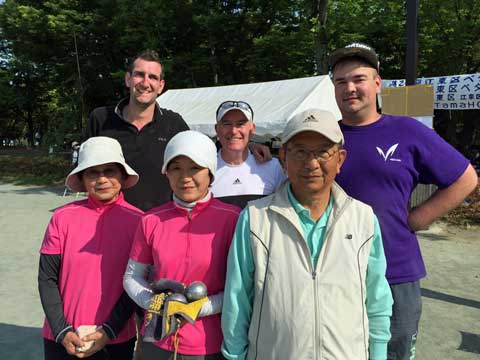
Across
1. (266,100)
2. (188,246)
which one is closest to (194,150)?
(188,246)

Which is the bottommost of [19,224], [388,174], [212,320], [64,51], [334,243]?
[19,224]

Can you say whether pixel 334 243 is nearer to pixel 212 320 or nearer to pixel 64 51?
pixel 212 320

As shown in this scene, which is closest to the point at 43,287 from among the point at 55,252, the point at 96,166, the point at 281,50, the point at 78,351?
the point at 55,252

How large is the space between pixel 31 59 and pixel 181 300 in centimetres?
2647

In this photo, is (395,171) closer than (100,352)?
Yes

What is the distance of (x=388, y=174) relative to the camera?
2016 millimetres

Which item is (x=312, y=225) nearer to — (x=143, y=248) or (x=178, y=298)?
(x=178, y=298)

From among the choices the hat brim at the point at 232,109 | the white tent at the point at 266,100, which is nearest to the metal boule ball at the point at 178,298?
the hat brim at the point at 232,109

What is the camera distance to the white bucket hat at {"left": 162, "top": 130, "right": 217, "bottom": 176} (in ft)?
6.11

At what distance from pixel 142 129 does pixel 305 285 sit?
1742mm

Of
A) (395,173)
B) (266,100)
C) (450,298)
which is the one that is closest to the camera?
(395,173)

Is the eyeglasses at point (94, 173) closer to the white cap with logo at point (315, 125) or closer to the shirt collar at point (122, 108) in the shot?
the shirt collar at point (122, 108)

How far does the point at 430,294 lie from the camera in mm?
5168

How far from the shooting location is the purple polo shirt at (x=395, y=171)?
2.02 m
